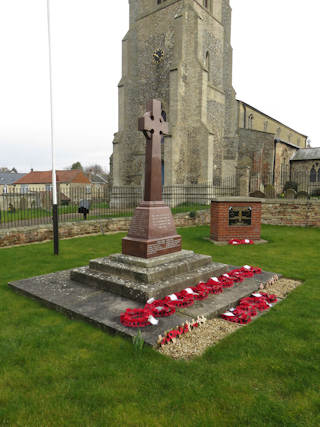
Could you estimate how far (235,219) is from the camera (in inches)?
376

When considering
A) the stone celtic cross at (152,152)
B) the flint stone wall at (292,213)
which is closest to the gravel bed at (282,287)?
the stone celtic cross at (152,152)

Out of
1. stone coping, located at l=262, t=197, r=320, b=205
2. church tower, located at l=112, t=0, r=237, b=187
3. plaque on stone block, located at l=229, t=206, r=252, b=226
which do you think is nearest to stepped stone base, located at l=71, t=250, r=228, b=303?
plaque on stone block, located at l=229, t=206, r=252, b=226

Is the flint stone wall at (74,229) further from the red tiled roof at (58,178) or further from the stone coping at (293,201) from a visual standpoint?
the red tiled roof at (58,178)

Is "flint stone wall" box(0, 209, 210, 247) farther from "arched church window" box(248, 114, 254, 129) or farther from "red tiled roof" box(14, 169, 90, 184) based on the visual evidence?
"red tiled roof" box(14, 169, 90, 184)

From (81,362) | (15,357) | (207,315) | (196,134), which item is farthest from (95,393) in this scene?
(196,134)

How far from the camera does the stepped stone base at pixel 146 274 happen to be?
14.0 feet

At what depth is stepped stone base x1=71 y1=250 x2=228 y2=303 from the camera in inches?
168

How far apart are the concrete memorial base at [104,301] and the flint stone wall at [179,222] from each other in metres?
4.46

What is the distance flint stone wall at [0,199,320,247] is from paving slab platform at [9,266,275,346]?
175 inches

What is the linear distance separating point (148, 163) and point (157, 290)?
8.33 ft

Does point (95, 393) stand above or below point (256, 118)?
below

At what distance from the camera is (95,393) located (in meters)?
2.26

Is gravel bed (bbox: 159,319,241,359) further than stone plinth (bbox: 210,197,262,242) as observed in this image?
No

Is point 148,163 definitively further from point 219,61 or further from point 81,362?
point 219,61
